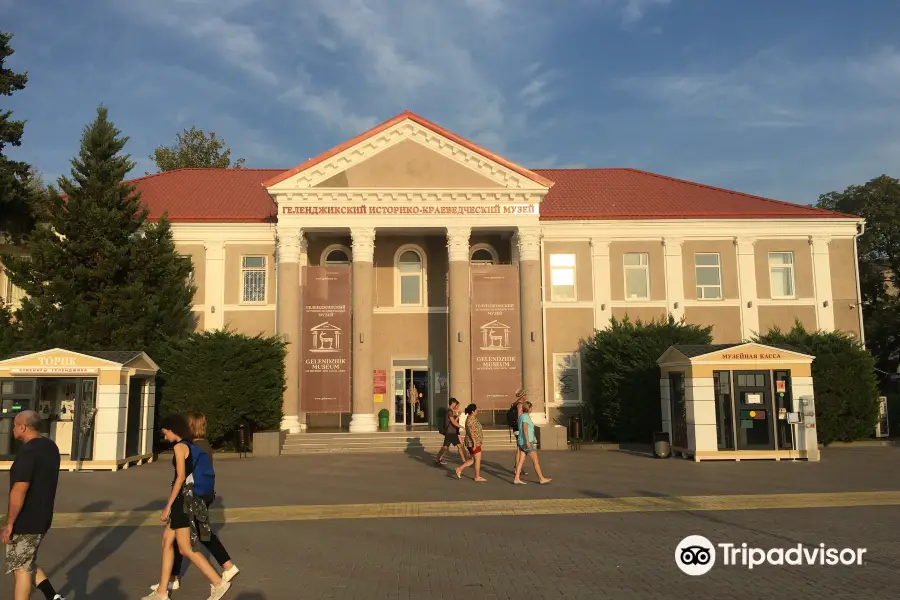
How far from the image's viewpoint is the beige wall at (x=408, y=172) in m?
25.9

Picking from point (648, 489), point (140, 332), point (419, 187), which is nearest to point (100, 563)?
point (648, 489)

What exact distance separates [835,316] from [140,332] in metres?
27.2

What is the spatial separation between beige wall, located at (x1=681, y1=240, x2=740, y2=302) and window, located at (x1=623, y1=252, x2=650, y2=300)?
61.9 inches

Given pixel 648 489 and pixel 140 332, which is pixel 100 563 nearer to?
pixel 648 489

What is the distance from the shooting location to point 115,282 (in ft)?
76.6

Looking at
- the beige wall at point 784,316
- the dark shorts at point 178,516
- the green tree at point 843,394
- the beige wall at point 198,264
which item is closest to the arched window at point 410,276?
the beige wall at point 198,264

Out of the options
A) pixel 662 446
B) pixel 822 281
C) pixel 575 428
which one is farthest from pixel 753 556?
pixel 822 281

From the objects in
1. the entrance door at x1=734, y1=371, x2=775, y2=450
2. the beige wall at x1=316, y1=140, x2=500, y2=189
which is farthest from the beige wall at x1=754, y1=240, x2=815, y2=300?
the beige wall at x1=316, y1=140, x2=500, y2=189

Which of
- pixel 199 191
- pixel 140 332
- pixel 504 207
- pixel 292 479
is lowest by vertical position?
pixel 292 479

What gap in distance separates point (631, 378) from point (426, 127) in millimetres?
11995

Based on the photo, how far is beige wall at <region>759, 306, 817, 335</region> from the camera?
28719mm

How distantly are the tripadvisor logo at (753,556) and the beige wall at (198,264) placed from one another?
926 inches

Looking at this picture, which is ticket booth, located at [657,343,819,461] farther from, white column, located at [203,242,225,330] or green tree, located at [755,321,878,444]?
white column, located at [203,242,225,330]

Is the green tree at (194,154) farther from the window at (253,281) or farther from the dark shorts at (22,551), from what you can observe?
the dark shorts at (22,551)
